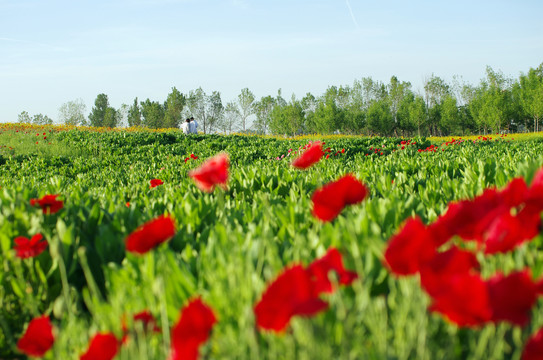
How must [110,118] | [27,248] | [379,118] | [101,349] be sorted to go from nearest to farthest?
[101,349] → [27,248] → [379,118] → [110,118]

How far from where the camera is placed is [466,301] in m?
0.85

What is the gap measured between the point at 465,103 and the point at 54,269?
74.7 m

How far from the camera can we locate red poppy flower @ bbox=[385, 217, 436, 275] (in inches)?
38.5

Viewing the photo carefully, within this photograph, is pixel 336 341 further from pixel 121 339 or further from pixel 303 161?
pixel 303 161

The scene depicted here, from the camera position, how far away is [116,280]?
190 centimetres

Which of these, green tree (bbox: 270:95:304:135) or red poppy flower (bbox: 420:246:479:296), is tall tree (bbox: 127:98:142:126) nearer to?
green tree (bbox: 270:95:304:135)

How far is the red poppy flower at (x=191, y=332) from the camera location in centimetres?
94

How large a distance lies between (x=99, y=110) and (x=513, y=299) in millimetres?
95063

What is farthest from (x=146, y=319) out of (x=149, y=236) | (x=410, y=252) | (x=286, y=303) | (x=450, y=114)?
(x=450, y=114)

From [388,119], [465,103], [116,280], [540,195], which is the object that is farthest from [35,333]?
[465,103]

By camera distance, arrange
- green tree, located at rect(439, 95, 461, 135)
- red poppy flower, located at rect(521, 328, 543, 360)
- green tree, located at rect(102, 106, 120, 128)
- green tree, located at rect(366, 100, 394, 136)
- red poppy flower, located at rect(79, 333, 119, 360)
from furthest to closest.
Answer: green tree, located at rect(102, 106, 120, 128) < green tree, located at rect(366, 100, 394, 136) < green tree, located at rect(439, 95, 461, 135) < red poppy flower, located at rect(79, 333, 119, 360) < red poppy flower, located at rect(521, 328, 543, 360)

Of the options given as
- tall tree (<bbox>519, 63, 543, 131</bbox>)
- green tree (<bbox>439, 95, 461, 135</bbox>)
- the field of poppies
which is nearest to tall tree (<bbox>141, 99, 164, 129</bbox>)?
green tree (<bbox>439, 95, 461, 135</bbox>)

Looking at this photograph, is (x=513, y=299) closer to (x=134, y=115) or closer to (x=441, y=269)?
(x=441, y=269)

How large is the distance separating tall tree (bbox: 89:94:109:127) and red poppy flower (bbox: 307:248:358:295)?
91940 mm
